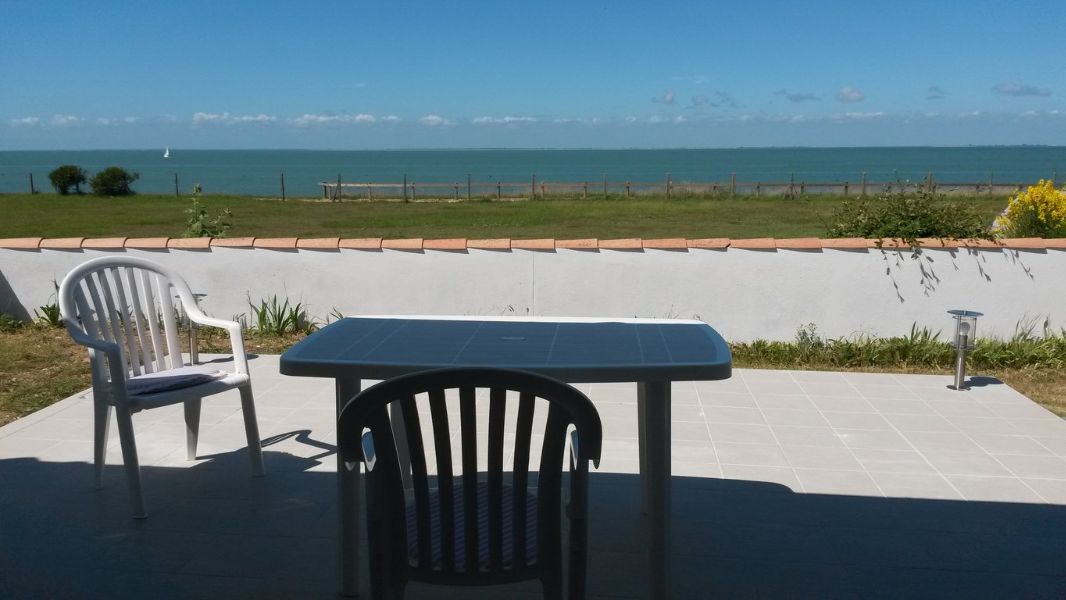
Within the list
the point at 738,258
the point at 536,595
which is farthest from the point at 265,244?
the point at 536,595

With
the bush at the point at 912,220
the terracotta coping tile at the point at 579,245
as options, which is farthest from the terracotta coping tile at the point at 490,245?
the bush at the point at 912,220

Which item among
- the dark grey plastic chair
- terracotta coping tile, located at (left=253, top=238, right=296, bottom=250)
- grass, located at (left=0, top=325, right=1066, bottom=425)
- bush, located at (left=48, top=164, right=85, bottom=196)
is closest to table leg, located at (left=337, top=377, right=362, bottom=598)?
the dark grey plastic chair

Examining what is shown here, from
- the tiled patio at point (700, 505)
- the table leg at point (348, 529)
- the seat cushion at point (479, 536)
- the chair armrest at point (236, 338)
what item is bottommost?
the tiled patio at point (700, 505)

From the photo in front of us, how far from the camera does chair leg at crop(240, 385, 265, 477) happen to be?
11.6 feet

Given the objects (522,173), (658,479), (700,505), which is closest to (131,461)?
(658,479)

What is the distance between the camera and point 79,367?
555 centimetres

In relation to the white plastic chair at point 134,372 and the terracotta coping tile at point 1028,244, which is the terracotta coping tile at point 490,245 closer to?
the white plastic chair at point 134,372

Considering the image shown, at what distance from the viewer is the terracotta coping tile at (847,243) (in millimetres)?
6082

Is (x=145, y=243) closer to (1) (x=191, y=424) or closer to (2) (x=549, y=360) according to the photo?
(1) (x=191, y=424)

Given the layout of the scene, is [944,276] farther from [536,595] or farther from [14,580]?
[14,580]

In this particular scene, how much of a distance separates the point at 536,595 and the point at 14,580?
1546mm

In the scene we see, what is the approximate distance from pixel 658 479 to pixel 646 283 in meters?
3.81

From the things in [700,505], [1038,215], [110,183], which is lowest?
[700,505]

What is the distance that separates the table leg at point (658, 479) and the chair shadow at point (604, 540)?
14 centimetres
